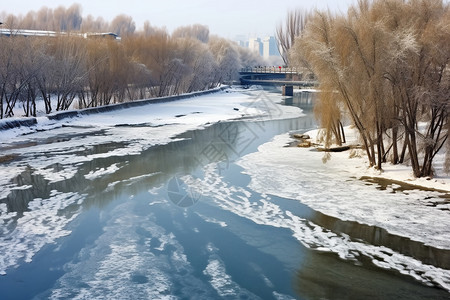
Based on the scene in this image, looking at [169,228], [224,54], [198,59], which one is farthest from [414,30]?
[224,54]

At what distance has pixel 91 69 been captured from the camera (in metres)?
27.0

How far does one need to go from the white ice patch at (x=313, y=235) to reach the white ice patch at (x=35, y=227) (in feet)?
10.4

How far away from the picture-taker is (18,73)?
71.4ft

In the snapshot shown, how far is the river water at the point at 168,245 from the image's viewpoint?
6227 millimetres

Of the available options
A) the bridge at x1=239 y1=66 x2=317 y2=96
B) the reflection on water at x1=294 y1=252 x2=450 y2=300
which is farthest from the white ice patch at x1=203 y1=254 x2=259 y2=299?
the bridge at x1=239 y1=66 x2=317 y2=96

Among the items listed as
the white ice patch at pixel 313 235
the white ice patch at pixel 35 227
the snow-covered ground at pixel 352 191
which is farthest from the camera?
the snow-covered ground at pixel 352 191

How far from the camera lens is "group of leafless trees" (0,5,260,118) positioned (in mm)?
22016

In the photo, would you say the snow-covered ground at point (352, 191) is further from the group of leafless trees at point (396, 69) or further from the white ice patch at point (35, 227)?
the white ice patch at point (35, 227)

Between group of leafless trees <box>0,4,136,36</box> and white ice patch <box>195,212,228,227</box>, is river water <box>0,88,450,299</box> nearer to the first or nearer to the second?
white ice patch <box>195,212,228,227</box>

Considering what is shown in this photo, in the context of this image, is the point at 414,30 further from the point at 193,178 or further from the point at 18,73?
the point at 18,73

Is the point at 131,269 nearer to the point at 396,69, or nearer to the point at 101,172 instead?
the point at 101,172

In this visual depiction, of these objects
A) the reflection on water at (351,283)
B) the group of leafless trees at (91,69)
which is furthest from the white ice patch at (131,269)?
the group of leafless trees at (91,69)

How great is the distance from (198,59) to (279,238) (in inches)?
1464

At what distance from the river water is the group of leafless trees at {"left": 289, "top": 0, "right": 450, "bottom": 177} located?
373 cm
